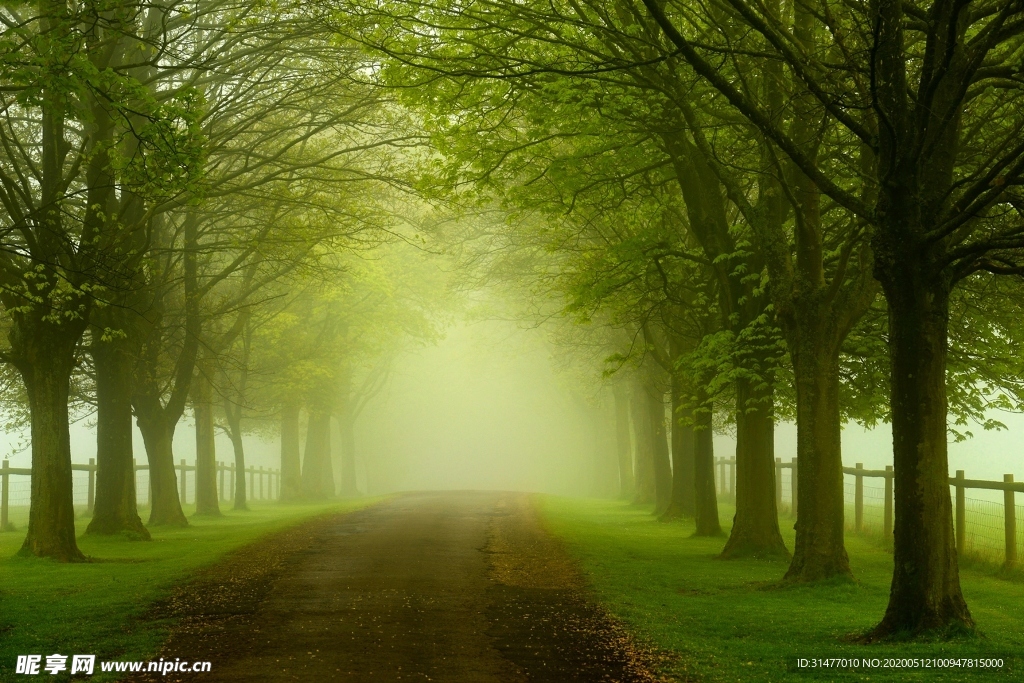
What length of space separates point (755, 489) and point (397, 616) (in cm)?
806

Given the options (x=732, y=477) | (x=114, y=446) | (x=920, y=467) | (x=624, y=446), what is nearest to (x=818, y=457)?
(x=920, y=467)

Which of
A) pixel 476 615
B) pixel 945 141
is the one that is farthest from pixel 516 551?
pixel 945 141

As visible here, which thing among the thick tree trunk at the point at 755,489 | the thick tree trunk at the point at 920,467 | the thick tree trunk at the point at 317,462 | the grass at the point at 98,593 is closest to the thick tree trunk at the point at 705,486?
the thick tree trunk at the point at 755,489

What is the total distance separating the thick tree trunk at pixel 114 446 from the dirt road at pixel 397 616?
166 inches

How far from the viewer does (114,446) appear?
21094 millimetres

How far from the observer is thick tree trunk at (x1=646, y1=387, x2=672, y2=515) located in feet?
97.0

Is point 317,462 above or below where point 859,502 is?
below

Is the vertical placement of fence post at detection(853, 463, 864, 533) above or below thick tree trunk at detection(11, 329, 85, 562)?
below

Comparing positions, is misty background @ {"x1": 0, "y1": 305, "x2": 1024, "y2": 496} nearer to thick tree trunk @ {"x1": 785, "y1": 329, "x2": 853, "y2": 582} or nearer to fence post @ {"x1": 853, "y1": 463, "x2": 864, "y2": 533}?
fence post @ {"x1": 853, "y1": 463, "x2": 864, "y2": 533}

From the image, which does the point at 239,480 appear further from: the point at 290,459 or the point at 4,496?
the point at 4,496

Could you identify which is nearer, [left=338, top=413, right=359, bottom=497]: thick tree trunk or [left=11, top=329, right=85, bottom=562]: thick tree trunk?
[left=11, top=329, right=85, bottom=562]: thick tree trunk

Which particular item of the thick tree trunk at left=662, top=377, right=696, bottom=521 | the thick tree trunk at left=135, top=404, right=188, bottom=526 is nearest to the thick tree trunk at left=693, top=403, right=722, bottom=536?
the thick tree trunk at left=662, top=377, right=696, bottom=521

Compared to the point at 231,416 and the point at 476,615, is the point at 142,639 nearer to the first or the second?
the point at 476,615

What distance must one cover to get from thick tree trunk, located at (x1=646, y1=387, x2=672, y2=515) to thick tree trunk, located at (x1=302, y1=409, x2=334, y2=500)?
16.5 metres
